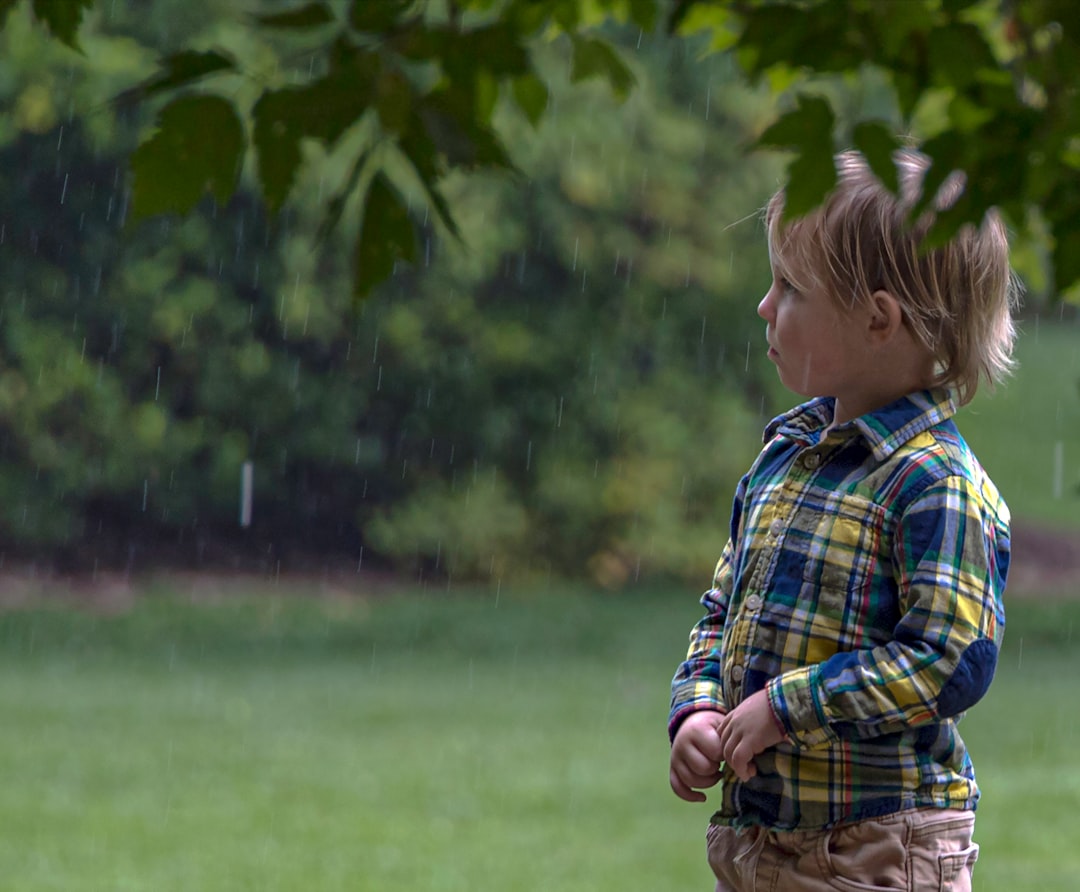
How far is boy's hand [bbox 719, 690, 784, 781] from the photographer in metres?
2.07

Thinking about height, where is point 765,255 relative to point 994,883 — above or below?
above

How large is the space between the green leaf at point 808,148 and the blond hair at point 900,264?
2.45 ft

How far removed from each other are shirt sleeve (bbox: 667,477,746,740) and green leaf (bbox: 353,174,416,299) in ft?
3.30

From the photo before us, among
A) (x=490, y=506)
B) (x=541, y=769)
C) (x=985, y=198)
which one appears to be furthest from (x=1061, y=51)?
(x=490, y=506)

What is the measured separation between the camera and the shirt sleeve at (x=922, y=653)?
6.65 ft

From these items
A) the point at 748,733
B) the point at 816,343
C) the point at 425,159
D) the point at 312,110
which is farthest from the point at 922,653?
the point at 312,110

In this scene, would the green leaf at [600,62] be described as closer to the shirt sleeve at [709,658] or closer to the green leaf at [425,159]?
the green leaf at [425,159]

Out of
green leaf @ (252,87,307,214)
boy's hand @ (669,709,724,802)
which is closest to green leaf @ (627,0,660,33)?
green leaf @ (252,87,307,214)

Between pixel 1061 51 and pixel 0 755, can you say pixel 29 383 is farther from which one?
pixel 1061 51

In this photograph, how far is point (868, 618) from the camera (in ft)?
6.93

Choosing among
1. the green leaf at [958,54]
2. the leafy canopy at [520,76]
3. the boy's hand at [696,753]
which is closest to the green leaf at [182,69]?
the leafy canopy at [520,76]

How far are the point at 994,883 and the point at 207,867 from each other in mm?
2369

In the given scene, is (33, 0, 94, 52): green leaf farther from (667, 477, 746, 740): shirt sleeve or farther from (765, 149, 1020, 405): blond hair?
(667, 477, 746, 740): shirt sleeve

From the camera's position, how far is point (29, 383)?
932 cm
